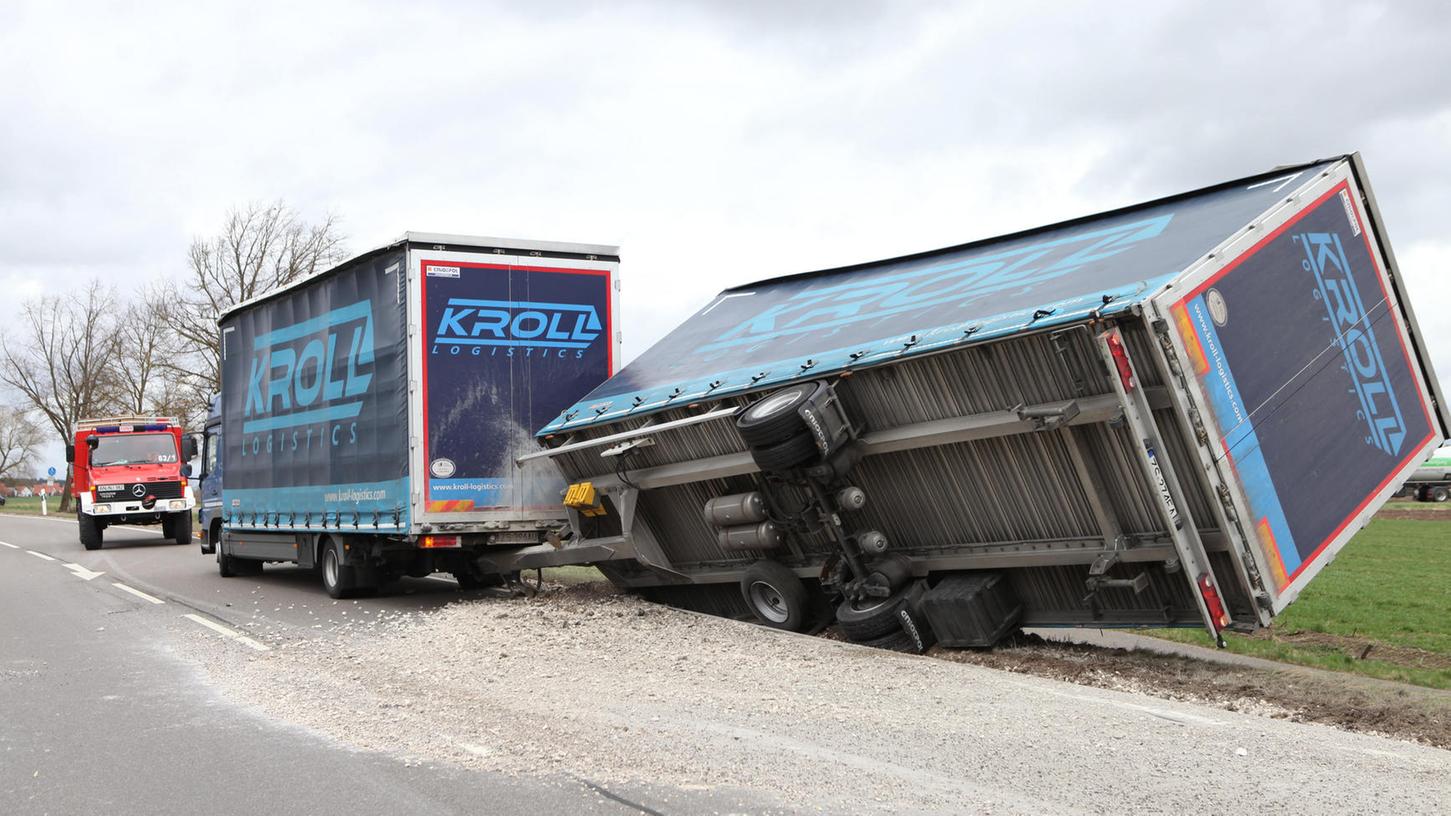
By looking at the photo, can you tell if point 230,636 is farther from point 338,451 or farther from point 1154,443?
point 1154,443

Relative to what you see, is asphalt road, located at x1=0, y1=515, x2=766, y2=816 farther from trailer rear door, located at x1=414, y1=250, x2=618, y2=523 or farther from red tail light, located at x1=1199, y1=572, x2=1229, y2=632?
red tail light, located at x1=1199, y1=572, x2=1229, y2=632

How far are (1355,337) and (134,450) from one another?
90.5 ft

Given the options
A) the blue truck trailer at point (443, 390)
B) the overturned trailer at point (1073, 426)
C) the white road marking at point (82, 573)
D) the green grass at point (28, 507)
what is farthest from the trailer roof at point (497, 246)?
the green grass at point (28, 507)

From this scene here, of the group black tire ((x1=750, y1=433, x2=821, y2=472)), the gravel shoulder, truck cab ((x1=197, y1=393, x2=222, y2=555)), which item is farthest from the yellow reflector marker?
truck cab ((x1=197, y1=393, x2=222, y2=555))

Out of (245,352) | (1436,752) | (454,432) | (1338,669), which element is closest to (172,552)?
(245,352)

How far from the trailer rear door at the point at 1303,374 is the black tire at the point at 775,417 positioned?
277cm

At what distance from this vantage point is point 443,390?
12250 mm

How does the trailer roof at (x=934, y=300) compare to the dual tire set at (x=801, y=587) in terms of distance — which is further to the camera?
the dual tire set at (x=801, y=587)

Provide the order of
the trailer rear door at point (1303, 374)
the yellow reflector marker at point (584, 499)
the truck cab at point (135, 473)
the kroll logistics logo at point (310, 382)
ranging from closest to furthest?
1. the trailer rear door at point (1303, 374)
2. the yellow reflector marker at point (584, 499)
3. the kroll logistics logo at point (310, 382)
4. the truck cab at point (135, 473)

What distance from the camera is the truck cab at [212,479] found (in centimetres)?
1897

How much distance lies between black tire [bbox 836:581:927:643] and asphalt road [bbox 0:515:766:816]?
13.6 feet

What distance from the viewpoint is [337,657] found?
956cm

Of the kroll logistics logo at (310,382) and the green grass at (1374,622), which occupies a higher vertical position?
the kroll logistics logo at (310,382)

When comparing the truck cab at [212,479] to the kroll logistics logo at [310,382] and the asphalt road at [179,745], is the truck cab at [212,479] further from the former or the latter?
the asphalt road at [179,745]
